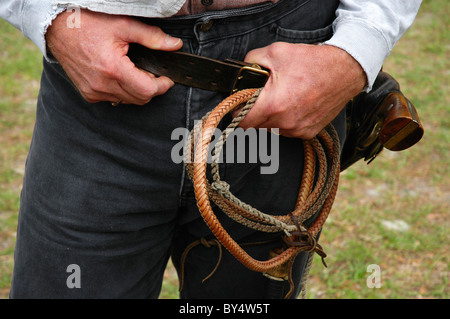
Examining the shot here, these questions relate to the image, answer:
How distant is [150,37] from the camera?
1060mm

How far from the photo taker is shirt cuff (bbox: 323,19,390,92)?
111cm

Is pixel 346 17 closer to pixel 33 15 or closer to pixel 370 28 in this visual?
pixel 370 28

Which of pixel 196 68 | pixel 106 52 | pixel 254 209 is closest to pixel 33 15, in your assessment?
pixel 106 52

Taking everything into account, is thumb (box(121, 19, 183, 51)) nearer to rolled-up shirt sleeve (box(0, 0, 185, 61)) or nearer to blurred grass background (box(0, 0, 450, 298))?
rolled-up shirt sleeve (box(0, 0, 185, 61))

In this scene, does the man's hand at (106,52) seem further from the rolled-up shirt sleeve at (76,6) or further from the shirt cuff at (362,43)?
the shirt cuff at (362,43)

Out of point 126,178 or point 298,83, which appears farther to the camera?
point 126,178

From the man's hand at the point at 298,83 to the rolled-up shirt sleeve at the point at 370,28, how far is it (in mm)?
23

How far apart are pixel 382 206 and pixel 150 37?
2359 millimetres

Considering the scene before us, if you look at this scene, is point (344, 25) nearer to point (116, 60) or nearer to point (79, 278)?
point (116, 60)

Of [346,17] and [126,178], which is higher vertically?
[346,17]

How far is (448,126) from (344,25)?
3.05 meters

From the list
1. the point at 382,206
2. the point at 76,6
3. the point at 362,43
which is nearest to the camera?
the point at 76,6

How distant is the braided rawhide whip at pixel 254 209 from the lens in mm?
1073
